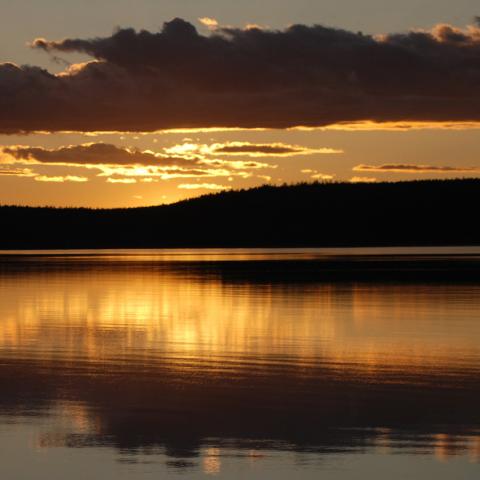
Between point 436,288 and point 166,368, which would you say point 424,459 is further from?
point 436,288

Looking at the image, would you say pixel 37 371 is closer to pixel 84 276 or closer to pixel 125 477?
pixel 125 477

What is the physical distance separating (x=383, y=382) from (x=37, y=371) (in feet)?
21.0

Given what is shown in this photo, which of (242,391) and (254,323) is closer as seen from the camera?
(242,391)

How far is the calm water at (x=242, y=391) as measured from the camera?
13.0 m

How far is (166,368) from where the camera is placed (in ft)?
67.6

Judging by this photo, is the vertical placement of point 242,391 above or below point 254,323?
above

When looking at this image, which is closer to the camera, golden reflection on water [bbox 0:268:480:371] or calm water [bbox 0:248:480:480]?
calm water [bbox 0:248:480:480]

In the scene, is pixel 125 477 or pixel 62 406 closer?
pixel 125 477

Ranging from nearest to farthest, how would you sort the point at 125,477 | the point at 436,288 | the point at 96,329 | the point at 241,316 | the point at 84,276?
the point at 125,477
the point at 96,329
the point at 241,316
the point at 436,288
the point at 84,276

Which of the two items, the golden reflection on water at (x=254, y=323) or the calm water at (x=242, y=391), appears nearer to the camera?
the calm water at (x=242, y=391)

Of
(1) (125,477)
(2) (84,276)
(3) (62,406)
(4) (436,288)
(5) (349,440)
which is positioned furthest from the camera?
(2) (84,276)

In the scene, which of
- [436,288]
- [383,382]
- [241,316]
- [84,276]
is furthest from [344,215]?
[383,382]

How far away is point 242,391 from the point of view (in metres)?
17.8

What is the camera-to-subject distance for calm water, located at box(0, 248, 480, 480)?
13.0m
